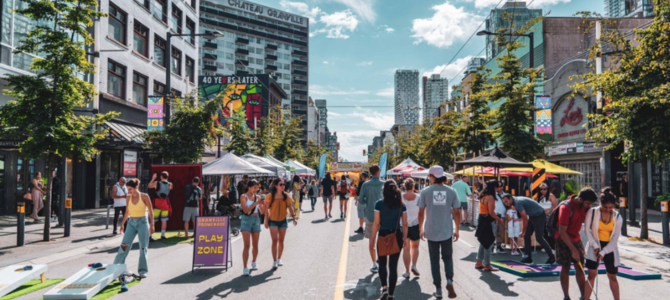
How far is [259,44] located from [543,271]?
108 metres

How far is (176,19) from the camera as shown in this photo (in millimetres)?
35781

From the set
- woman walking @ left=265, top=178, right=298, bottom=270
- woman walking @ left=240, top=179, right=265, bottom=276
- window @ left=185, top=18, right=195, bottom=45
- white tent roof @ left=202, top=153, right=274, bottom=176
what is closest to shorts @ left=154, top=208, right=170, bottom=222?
white tent roof @ left=202, top=153, right=274, bottom=176

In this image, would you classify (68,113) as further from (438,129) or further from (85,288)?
(438,129)

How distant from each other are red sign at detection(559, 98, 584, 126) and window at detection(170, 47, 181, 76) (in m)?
26.8

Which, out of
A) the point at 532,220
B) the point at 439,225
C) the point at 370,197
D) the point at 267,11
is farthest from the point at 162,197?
the point at 267,11

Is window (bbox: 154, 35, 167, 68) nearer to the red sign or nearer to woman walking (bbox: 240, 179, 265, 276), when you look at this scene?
woman walking (bbox: 240, 179, 265, 276)

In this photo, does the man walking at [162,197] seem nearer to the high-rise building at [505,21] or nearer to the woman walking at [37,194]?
the woman walking at [37,194]

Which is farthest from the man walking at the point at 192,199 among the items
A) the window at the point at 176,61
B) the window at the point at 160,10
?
the window at the point at 176,61

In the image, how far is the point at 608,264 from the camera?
6242 millimetres

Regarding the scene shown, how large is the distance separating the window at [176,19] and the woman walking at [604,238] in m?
33.7

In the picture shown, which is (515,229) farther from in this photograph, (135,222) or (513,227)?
(135,222)

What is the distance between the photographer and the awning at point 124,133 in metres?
22.5

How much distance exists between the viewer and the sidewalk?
1068 centimetres

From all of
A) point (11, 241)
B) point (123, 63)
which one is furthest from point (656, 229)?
point (123, 63)
